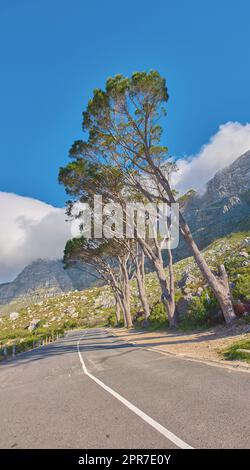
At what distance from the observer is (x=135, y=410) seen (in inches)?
227

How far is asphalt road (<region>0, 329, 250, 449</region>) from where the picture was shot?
14.3 ft

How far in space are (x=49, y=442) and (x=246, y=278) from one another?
51.2 feet

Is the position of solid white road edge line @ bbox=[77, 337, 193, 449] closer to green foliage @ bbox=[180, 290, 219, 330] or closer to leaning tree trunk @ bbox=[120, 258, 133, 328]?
green foliage @ bbox=[180, 290, 219, 330]

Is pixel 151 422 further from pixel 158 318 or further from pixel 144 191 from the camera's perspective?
pixel 158 318

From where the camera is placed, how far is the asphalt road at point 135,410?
4344 mm

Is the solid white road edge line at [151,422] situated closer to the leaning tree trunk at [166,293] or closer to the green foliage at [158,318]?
the leaning tree trunk at [166,293]

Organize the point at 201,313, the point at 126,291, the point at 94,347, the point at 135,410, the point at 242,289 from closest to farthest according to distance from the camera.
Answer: the point at 135,410, the point at 242,289, the point at 201,313, the point at 94,347, the point at 126,291

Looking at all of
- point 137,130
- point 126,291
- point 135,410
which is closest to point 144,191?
point 137,130

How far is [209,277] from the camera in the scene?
615 inches

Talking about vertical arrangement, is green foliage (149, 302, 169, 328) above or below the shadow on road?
above

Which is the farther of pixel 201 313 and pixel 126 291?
pixel 126 291

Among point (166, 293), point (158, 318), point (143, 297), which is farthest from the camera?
point (143, 297)

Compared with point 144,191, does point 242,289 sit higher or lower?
lower

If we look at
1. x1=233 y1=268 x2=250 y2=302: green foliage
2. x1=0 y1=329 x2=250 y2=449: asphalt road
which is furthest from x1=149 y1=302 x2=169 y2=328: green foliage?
x1=0 y1=329 x2=250 y2=449: asphalt road
